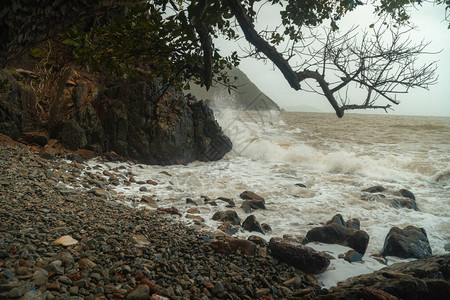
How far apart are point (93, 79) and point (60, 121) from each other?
227 centimetres

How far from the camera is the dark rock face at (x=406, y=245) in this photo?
4.62 m

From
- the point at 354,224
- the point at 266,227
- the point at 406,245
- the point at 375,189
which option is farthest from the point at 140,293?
the point at 375,189

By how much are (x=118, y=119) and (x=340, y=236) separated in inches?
311

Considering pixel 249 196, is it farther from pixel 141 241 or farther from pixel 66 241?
pixel 66 241

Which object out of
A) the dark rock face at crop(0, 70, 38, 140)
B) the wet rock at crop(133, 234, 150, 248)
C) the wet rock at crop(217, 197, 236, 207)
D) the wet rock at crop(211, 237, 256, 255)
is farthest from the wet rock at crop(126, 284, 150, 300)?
the dark rock face at crop(0, 70, 38, 140)

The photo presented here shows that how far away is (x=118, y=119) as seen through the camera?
9.34 meters

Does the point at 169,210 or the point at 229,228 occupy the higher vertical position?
the point at 169,210

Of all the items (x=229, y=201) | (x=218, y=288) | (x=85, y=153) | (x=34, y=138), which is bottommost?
(x=229, y=201)

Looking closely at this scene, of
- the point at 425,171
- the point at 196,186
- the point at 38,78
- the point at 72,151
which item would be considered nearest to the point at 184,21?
the point at 196,186

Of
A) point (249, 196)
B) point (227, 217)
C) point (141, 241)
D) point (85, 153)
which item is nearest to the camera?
point (141, 241)

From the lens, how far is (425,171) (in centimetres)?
1218

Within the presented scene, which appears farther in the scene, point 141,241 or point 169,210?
point 169,210

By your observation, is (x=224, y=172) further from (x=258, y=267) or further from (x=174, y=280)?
(x=174, y=280)

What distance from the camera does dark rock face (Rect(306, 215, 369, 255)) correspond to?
4.78 m
